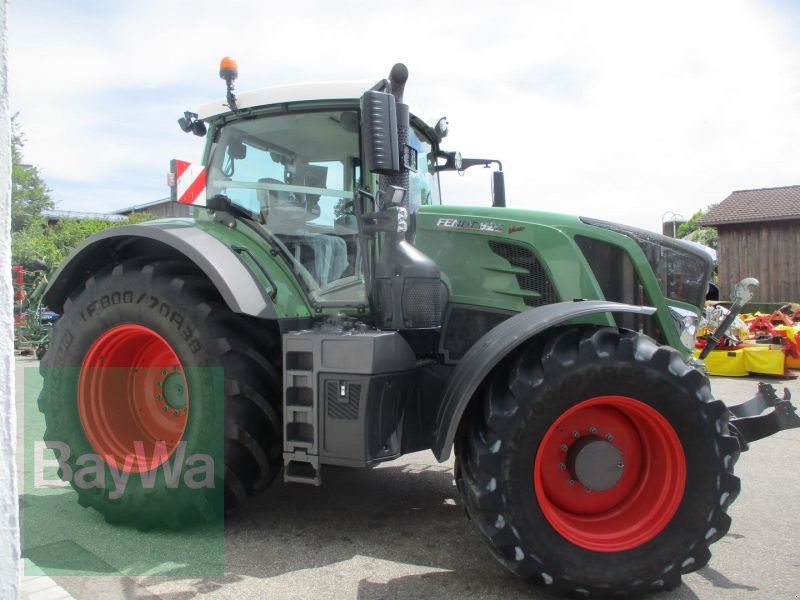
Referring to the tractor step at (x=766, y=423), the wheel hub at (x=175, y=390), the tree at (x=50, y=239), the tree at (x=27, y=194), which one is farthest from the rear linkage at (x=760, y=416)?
the tree at (x=27, y=194)

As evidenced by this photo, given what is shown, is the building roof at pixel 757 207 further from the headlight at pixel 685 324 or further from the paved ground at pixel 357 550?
the headlight at pixel 685 324

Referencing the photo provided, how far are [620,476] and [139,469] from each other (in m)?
2.49

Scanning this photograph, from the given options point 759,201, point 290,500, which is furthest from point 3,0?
point 759,201

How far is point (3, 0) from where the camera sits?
147 cm

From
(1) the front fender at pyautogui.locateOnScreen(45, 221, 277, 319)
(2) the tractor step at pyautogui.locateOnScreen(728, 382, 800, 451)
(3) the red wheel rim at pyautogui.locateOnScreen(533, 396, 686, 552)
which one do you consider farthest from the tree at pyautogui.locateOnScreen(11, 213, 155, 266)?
(2) the tractor step at pyautogui.locateOnScreen(728, 382, 800, 451)

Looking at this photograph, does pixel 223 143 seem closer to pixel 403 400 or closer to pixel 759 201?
pixel 403 400

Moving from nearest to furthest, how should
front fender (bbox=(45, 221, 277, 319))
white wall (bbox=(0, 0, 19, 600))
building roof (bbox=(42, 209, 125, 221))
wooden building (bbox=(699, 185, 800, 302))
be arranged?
white wall (bbox=(0, 0, 19, 600))
front fender (bbox=(45, 221, 277, 319))
wooden building (bbox=(699, 185, 800, 302))
building roof (bbox=(42, 209, 125, 221))

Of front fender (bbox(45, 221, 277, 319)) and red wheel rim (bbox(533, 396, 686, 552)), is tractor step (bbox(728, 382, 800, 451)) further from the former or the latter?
front fender (bbox(45, 221, 277, 319))

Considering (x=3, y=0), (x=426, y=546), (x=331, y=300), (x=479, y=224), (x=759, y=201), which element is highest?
(x=759, y=201)

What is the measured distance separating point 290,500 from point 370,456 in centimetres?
120

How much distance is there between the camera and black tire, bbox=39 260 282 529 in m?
3.39

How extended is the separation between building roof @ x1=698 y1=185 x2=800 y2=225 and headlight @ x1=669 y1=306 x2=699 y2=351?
2346 centimetres

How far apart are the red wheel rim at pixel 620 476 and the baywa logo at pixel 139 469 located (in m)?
1.73

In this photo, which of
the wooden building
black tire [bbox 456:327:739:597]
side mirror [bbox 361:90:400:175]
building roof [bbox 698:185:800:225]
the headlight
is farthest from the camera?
building roof [bbox 698:185:800:225]
